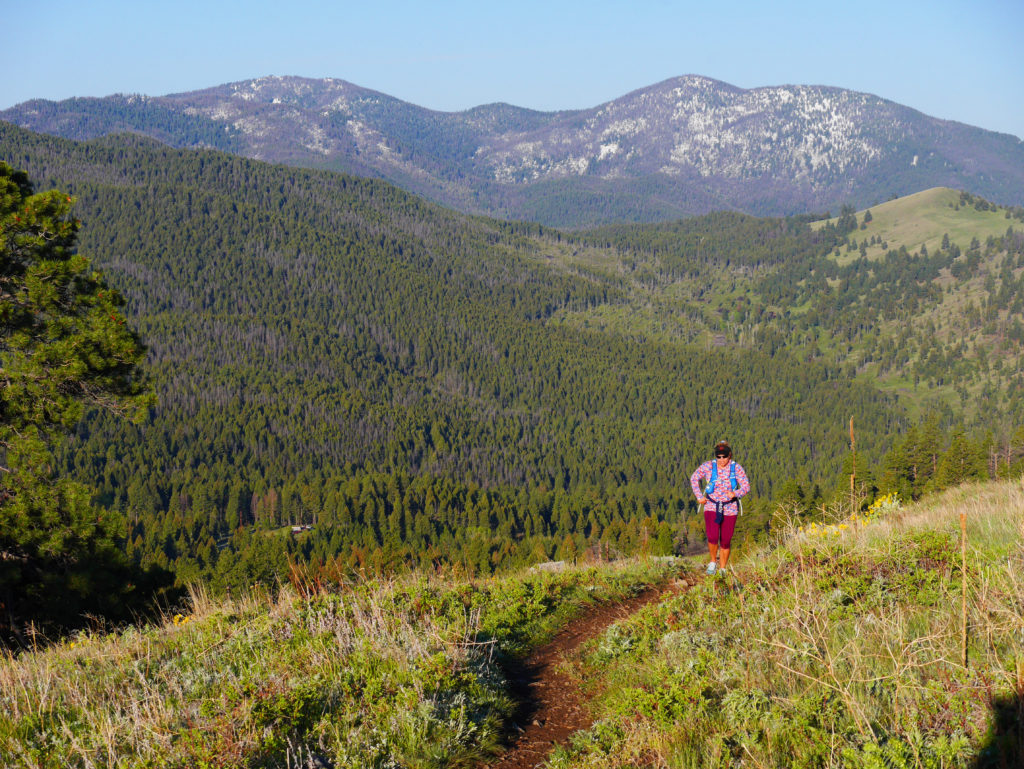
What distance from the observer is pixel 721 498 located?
12320 millimetres

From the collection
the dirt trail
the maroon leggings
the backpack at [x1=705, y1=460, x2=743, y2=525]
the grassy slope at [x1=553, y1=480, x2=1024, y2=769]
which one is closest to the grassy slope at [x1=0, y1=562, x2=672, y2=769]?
the dirt trail

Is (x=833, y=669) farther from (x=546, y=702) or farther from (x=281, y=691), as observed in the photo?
(x=281, y=691)

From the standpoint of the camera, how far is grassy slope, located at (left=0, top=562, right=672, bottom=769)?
5672 mm

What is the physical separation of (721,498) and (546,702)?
19.9 ft

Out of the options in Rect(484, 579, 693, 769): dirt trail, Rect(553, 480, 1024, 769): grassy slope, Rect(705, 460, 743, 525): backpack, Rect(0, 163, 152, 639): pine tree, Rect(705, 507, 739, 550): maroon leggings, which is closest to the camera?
Rect(553, 480, 1024, 769): grassy slope

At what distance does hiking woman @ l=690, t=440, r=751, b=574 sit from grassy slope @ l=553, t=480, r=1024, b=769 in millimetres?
2719

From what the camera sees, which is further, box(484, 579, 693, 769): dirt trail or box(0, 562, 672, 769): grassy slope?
box(484, 579, 693, 769): dirt trail

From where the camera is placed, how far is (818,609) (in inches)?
284

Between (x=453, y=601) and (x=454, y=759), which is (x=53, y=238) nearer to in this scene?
(x=453, y=601)

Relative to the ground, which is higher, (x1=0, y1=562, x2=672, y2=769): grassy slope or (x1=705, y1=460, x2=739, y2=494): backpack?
(x1=705, y1=460, x2=739, y2=494): backpack

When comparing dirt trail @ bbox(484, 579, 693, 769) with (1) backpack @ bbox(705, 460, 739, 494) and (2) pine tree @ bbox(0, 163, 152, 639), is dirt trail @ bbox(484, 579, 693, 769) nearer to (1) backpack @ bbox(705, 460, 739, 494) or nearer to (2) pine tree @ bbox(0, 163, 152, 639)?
(1) backpack @ bbox(705, 460, 739, 494)

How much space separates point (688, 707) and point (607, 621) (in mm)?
4944

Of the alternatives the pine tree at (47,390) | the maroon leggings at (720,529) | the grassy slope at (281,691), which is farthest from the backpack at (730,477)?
the pine tree at (47,390)

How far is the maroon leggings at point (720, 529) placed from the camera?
1216cm
